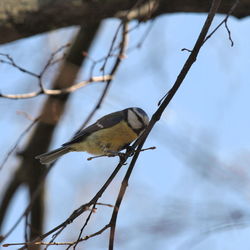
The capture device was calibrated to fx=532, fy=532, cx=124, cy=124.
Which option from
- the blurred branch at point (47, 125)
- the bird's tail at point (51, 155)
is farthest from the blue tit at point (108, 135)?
the blurred branch at point (47, 125)

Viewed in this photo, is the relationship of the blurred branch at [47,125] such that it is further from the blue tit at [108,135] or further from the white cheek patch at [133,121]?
the white cheek patch at [133,121]

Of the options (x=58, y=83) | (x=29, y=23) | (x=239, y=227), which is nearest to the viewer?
(x=239, y=227)

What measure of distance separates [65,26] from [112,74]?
0.40 metres

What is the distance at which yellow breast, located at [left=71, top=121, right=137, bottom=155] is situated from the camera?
10.0 feet

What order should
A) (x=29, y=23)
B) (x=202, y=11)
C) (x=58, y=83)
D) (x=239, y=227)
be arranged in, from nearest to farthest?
(x=239, y=227), (x=29, y=23), (x=202, y=11), (x=58, y=83)

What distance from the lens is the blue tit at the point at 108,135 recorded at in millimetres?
3029

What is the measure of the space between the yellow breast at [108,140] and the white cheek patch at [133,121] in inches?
1.2

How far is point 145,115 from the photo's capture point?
2996 mm

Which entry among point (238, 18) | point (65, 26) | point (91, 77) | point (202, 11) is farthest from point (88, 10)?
point (238, 18)

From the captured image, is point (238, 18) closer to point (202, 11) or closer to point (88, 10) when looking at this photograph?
point (202, 11)

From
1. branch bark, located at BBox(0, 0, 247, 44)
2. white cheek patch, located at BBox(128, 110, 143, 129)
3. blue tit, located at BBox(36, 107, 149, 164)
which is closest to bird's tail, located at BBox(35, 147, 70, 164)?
blue tit, located at BBox(36, 107, 149, 164)

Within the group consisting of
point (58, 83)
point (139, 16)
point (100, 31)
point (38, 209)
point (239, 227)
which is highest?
point (100, 31)

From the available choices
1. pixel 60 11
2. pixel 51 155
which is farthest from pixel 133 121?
pixel 60 11

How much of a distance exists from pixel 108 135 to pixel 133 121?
0.18m
